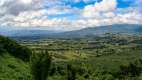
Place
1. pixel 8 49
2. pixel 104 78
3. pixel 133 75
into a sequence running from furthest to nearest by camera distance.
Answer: pixel 133 75 → pixel 104 78 → pixel 8 49

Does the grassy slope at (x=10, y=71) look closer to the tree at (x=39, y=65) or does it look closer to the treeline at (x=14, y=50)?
the treeline at (x=14, y=50)

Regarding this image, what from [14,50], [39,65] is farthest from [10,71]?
[14,50]

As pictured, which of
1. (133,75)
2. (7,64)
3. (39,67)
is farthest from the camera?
(133,75)

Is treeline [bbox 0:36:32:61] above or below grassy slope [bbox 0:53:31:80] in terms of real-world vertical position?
above

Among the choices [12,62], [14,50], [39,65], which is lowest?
[12,62]

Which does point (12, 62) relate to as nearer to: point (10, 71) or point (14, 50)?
point (10, 71)

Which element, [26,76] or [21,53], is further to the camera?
[21,53]

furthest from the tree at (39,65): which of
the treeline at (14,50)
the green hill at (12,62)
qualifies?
the treeline at (14,50)

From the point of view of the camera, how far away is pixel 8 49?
116 m

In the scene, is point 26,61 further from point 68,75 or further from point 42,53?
point 42,53

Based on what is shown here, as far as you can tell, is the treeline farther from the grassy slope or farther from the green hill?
the grassy slope

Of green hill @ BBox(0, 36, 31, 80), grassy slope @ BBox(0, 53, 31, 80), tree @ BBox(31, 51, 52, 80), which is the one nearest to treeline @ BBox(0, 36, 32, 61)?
green hill @ BBox(0, 36, 31, 80)

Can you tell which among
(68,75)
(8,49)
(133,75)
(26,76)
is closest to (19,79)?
(26,76)

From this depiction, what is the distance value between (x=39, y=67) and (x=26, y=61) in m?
53.4
